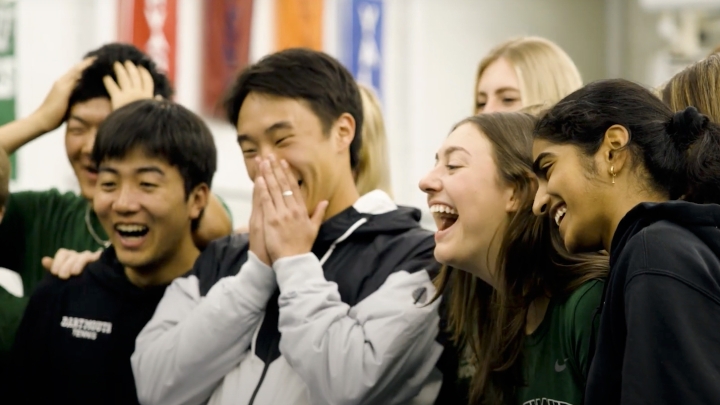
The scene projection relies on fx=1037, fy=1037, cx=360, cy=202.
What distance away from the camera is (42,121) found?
114 inches

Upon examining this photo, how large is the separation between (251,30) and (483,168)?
127 inches

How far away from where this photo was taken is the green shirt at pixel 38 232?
2906mm

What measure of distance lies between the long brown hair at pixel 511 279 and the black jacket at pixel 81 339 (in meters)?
0.82

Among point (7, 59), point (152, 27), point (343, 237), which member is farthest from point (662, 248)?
point (152, 27)

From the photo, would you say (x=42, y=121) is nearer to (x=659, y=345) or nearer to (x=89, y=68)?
(x=89, y=68)

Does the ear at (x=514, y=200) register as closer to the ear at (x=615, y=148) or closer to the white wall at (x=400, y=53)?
the ear at (x=615, y=148)

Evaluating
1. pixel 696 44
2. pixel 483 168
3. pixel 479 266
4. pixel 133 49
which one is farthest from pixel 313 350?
pixel 696 44

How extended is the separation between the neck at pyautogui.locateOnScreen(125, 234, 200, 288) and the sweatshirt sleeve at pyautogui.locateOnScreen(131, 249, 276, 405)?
0.30m

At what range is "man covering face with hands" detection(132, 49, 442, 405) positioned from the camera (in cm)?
209

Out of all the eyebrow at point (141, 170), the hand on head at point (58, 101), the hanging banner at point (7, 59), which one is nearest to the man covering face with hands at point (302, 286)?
the eyebrow at point (141, 170)

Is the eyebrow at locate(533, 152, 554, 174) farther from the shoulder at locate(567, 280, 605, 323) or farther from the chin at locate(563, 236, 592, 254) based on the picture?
the shoulder at locate(567, 280, 605, 323)

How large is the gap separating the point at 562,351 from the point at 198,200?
1.18 meters

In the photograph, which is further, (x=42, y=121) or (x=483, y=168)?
(x=42, y=121)

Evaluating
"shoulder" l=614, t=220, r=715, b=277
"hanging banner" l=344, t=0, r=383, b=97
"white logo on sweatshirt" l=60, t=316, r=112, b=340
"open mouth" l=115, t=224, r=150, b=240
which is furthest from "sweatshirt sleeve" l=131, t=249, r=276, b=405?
"hanging banner" l=344, t=0, r=383, b=97
